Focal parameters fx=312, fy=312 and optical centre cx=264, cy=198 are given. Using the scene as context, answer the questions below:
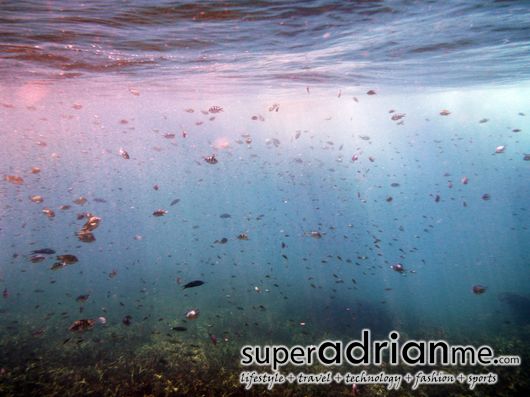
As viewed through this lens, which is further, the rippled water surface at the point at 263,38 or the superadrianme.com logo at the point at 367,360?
the superadrianme.com logo at the point at 367,360

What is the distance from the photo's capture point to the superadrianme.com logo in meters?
10.4

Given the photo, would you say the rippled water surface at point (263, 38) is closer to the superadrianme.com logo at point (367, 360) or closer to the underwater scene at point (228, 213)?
the underwater scene at point (228, 213)

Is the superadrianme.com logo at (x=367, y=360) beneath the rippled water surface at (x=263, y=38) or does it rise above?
beneath

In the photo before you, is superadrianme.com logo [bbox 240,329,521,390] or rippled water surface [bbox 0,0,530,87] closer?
rippled water surface [bbox 0,0,530,87]

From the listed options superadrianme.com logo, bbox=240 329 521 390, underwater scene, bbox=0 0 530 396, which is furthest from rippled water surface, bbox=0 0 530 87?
superadrianme.com logo, bbox=240 329 521 390

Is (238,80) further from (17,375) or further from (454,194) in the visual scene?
(454,194)

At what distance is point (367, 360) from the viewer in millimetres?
13328

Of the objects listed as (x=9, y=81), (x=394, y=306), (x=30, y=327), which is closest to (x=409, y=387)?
A: (x=394, y=306)

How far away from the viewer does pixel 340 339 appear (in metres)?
16.7

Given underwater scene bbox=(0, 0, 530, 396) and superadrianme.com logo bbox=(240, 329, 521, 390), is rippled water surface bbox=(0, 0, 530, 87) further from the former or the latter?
superadrianme.com logo bbox=(240, 329, 521, 390)

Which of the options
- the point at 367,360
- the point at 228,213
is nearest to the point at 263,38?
the point at 228,213

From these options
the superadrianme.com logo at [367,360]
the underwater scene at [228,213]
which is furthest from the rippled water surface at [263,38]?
the superadrianme.com logo at [367,360]

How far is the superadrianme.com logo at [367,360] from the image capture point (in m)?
10.4

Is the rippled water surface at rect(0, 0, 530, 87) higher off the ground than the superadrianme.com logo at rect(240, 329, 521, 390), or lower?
higher
